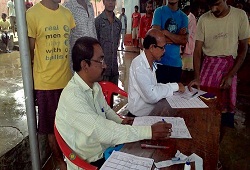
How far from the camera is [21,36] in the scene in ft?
5.83

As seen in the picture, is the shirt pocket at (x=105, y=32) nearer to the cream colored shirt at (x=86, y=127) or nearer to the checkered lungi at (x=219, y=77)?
the checkered lungi at (x=219, y=77)

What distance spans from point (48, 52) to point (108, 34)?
3.47ft

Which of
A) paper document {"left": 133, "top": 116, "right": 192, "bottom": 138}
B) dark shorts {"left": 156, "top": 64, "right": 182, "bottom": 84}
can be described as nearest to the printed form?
paper document {"left": 133, "top": 116, "right": 192, "bottom": 138}

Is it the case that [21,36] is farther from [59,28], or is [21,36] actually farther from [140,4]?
→ [140,4]

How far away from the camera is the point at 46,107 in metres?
2.44

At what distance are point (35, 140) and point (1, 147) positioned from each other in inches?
36.8

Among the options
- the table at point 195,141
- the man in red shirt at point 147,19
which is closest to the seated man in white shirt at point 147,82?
the table at point 195,141

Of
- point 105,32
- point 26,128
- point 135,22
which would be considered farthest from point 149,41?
point 135,22

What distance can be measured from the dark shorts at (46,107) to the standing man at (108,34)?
0.94m

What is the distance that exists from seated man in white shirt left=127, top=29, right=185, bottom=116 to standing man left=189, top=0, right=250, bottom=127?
436 millimetres

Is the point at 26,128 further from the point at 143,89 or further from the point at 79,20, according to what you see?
the point at 143,89

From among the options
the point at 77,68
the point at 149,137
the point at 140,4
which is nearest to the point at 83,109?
the point at 77,68

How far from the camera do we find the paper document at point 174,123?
1.59 meters

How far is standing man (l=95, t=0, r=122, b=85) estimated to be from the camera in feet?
10.4
